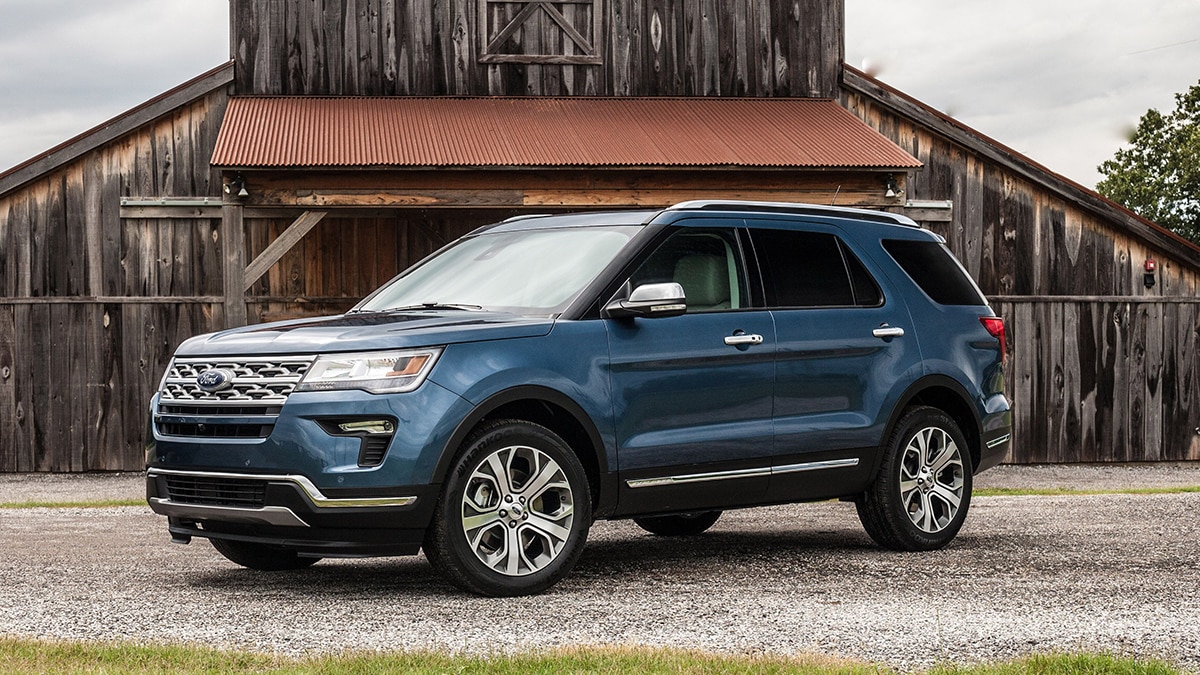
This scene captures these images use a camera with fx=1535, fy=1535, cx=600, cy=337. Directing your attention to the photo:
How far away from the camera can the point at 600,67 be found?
760 inches

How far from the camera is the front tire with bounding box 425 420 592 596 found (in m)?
7.08

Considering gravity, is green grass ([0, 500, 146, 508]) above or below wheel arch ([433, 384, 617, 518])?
below

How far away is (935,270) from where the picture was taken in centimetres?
960

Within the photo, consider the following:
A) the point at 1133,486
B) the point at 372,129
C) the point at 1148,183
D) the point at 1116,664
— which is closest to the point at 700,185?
the point at 372,129

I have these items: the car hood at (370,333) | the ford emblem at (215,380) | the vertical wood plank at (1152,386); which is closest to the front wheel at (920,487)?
the car hood at (370,333)

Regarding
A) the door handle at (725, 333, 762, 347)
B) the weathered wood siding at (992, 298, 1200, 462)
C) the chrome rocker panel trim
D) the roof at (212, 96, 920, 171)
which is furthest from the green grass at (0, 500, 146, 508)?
the weathered wood siding at (992, 298, 1200, 462)

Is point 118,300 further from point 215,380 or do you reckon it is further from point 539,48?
point 215,380

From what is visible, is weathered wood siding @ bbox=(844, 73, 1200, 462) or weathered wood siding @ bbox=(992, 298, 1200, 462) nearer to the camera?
weathered wood siding @ bbox=(844, 73, 1200, 462)

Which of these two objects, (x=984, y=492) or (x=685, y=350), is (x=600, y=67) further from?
(x=685, y=350)

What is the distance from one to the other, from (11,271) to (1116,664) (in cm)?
1492

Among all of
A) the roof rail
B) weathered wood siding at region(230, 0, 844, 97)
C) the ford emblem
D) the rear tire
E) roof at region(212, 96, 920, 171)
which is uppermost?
weathered wood siding at region(230, 0, 844, 97)

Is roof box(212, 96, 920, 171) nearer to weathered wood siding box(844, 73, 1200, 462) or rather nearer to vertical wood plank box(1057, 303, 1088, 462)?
weathered wood siding box(844, 73, 1200, 462)

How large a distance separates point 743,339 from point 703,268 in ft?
1.49

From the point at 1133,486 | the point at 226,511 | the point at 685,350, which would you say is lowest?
the point at 1133,486
